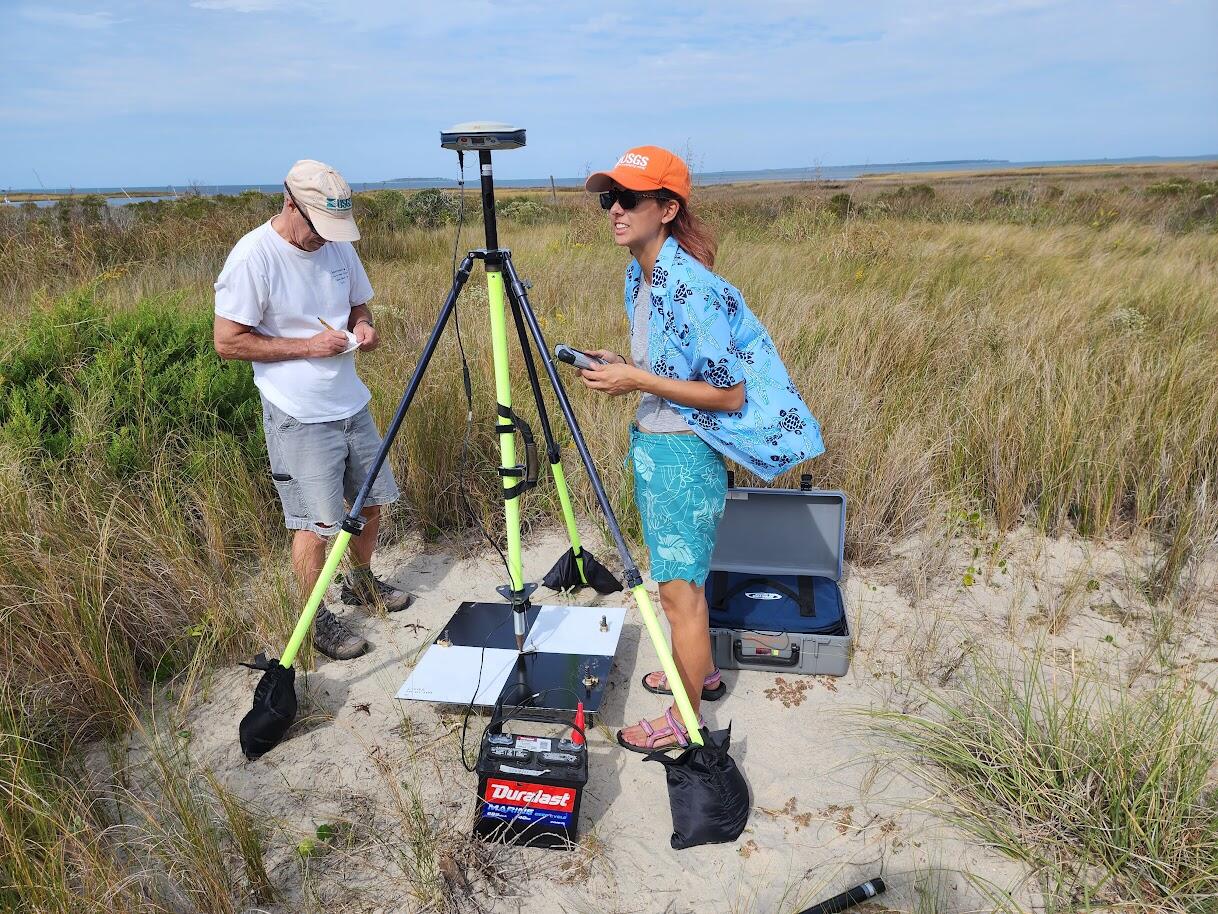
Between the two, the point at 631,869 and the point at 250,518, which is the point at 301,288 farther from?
the point at 631,869

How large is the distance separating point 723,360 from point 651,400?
32 cm

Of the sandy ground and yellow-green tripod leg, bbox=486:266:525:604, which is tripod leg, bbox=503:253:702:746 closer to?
yellow-green tripod leg, bbox=486:266:525:604

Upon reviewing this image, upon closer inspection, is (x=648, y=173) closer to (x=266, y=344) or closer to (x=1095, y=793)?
(x=266, y=344)

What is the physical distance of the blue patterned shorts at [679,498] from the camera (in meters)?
2.15

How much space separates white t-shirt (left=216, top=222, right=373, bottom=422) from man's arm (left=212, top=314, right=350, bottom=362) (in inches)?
1.6

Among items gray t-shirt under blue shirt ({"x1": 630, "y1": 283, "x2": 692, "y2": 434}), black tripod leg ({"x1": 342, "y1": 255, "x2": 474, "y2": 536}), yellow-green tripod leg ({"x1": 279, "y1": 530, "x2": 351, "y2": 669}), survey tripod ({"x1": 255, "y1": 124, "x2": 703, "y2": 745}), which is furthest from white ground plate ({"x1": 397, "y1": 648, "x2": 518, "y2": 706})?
gray t-shirt under blue shirt ({"x1": 630, "y1": 283, "x2": 692, "y2": 434})

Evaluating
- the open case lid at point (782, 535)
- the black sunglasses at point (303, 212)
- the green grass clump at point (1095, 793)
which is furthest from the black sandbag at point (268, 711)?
the green grass clump at point (1095, 793)

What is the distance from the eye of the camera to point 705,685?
288 cm

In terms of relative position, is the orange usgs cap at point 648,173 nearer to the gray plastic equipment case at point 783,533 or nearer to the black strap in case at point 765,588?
the gray plastic equipment case at point 783,533

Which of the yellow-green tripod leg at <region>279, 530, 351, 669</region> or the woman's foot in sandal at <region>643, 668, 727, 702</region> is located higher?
the yellow-green tripod leg at <region>279, 530, 351, 669</region>

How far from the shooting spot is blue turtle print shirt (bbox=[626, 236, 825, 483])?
196cm

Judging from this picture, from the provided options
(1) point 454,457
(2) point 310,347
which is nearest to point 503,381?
(2) point 310,347

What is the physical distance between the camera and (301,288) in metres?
2.74

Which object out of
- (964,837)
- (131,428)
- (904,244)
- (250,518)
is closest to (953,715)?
(964,837)
